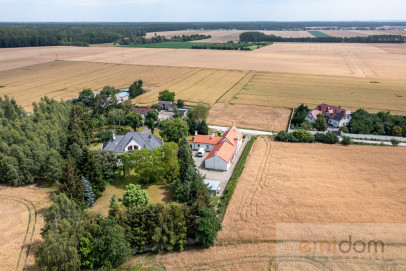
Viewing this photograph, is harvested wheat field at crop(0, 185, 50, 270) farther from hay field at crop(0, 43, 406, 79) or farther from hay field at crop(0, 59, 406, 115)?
hay field at crop(0, 43, 406, 79)

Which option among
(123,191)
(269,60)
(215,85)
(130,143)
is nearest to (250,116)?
(130,143)

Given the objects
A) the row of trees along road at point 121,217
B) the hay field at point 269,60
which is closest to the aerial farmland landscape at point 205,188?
the row of trees along road at point 121,217

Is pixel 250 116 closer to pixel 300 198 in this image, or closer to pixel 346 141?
pixel 346 141

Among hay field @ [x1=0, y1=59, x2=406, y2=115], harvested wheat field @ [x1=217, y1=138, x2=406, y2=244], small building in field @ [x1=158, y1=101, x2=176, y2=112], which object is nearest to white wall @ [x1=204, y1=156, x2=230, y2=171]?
harvested wheat field @ [x1=217, y1=138, x2=406, y2=244]

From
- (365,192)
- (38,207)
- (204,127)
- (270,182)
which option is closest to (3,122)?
(38,207)

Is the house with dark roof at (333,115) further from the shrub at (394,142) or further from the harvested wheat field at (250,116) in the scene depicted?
the shrub at (394,142)

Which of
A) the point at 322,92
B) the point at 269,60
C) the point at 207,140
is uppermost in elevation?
the point at 269,60
